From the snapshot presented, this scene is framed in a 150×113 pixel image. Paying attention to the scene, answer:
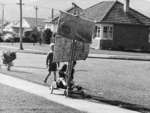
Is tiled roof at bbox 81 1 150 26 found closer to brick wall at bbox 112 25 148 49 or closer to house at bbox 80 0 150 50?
house at bbox 80 0 150 50

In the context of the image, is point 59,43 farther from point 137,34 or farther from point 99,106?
point 137,34

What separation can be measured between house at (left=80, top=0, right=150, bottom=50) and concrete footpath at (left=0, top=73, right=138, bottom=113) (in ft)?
95.9

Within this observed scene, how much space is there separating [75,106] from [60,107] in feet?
1.79

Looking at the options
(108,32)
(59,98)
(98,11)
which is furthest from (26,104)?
(98,11)

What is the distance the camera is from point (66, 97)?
12.8 metres

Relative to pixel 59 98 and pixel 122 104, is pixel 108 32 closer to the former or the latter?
pixel 59 98

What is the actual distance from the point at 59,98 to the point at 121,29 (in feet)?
112

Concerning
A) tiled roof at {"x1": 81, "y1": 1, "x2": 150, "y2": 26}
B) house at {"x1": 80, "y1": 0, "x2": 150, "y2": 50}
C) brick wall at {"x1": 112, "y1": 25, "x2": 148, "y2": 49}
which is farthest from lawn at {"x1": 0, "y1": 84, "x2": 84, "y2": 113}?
brick wall at {"x1": 112, "y1": 25, "x2": 148, "y2": 49}

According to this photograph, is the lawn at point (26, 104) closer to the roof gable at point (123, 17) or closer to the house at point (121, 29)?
the house at point (121, 29)

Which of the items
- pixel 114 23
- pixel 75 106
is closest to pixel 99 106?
pixel 75 106

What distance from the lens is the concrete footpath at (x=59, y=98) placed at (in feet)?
36.1

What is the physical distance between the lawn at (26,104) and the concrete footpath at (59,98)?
1.44 ft

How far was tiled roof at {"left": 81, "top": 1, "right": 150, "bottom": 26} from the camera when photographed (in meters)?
46.0

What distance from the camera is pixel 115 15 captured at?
46844mm
